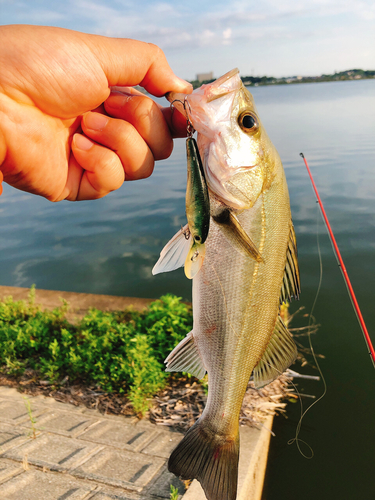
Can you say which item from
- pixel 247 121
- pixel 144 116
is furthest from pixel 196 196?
pixel 144 116

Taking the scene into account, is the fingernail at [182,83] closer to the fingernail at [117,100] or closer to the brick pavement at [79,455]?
the fingernail at [117,100]

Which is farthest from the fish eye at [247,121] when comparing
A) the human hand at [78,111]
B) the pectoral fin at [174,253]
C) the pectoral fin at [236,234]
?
the human hand at [78,111]

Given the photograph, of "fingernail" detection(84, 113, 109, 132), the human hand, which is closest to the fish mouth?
the human hand

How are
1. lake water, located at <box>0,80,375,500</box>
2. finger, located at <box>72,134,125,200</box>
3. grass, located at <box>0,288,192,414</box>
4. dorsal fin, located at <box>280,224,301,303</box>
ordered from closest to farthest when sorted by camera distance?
dorsal fin, located at <box>280,224,301,303</box>
finger, located at <box>72,134,125,200</box>
grass, located at <box>0,288,192,414</box>
lake water, located at <box>0,80,375,500</box>

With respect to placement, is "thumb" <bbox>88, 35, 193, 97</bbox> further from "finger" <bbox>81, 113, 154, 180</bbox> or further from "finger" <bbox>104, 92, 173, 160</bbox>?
"finger" <bbox>81, 113, 154, 180</bbox>

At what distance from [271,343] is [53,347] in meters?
3.37

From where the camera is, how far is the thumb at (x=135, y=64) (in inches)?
80.6

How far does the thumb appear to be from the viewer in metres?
2.05

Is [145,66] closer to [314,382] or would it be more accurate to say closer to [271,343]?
[271,343]

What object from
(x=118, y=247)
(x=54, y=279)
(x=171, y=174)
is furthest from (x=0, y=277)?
(x=171, y=174)

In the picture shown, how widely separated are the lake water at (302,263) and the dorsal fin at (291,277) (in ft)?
10.3

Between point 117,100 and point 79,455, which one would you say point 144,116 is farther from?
point 79,455

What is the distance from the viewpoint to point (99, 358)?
4.21 metres

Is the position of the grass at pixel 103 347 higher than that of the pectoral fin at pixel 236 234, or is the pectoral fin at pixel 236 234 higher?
the pectoral fin at pixel 236 234
